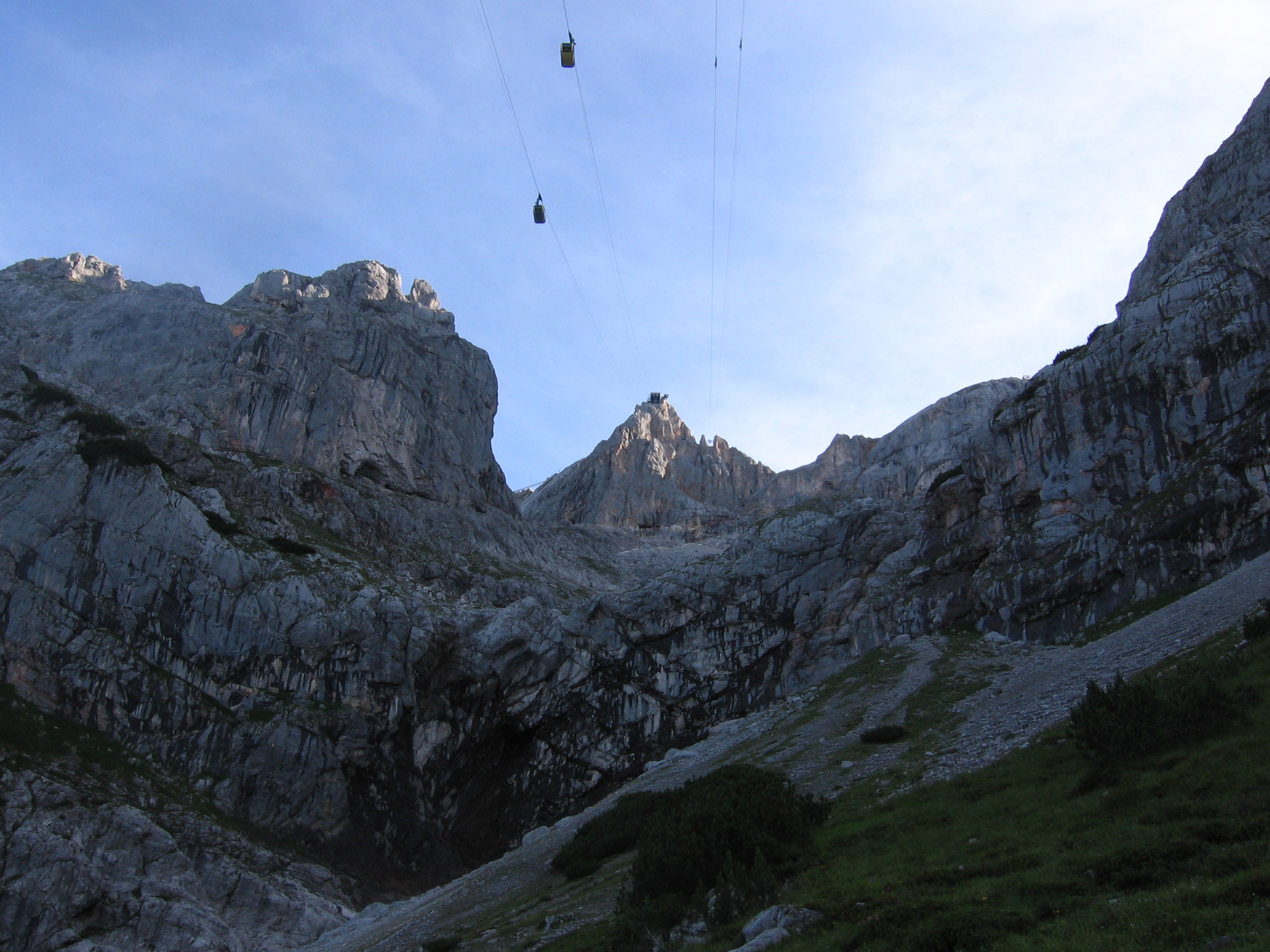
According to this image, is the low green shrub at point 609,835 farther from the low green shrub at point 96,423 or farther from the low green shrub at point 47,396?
the low green shrub at point 47,396

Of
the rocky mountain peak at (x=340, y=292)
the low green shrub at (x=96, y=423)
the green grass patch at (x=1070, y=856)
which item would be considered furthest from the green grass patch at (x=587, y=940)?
the rocky mountain peak at (x=340, y=292)

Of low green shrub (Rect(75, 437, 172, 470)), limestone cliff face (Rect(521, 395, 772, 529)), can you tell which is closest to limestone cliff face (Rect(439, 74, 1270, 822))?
low green shrub (Rect(75, 437, 172, 470))

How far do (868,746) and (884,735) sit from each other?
929mm

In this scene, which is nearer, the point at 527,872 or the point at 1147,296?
the point at 527,872

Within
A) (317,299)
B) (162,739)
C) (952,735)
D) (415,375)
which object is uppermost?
(317,299)

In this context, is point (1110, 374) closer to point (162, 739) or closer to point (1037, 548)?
point (1037, 548)

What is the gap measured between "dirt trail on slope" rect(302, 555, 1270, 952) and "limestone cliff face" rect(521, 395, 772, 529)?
4292 inches

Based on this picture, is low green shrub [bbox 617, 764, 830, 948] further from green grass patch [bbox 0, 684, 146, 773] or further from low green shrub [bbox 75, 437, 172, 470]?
low green shrub [bbox 75, 437, 172, 470]

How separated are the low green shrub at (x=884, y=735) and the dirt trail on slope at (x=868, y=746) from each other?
0.46 metres

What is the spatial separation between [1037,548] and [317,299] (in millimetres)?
104591

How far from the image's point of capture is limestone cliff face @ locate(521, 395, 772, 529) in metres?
162

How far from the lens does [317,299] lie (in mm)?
127188

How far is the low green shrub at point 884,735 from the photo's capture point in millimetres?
35250

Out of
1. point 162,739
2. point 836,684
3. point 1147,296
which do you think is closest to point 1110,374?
point 1147,296
